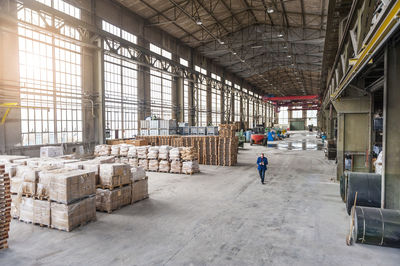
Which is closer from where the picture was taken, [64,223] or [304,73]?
[64,223]

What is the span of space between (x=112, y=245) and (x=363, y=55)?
20.2 feet

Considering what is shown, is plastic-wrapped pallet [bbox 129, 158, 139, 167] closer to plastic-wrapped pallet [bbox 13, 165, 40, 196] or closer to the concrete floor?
the concrete floor

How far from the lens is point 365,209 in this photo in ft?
18.2

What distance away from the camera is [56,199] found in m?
6.17

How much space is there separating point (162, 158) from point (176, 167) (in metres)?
0.96

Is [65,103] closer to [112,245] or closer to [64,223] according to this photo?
[64,223]

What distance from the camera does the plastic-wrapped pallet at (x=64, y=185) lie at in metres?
6.08

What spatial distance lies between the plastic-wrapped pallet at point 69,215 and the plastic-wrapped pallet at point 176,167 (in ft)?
22.4

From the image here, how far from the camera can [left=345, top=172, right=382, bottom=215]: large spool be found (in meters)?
6.72

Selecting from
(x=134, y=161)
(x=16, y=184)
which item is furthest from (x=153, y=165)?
(x=16, y=184)

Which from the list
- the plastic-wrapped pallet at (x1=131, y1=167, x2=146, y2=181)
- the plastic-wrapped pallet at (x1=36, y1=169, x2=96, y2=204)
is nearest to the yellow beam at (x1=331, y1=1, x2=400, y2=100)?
the plastic-wrapped pallet at (x1=36, y1=169, x2=96, y2=204)

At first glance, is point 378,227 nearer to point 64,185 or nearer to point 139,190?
point 139,190

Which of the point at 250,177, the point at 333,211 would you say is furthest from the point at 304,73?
the point at 333,211

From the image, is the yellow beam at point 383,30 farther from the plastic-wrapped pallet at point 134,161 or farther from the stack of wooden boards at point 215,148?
the plastic-wrapped pallet at point 134,161
